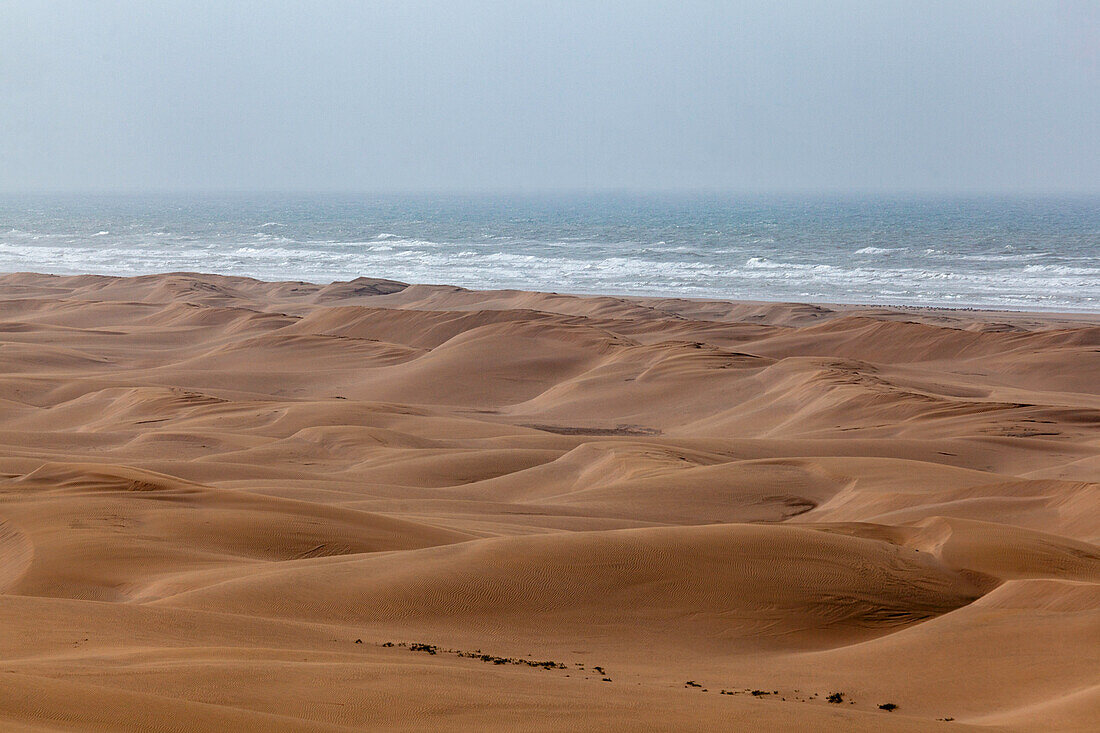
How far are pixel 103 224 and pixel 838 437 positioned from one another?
243 feet

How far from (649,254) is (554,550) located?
1699 inches

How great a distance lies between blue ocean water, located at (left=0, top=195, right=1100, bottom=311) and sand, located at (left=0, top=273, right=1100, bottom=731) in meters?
19.1

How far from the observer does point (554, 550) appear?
5.88 meters

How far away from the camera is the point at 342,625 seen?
505 centimetres

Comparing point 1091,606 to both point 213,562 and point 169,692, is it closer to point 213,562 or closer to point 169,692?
point 169,692

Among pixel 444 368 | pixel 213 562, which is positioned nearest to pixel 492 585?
pixel 213 562

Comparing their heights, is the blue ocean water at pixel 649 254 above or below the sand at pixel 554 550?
above

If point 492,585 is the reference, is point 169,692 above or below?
above

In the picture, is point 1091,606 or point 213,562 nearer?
point 1091,606

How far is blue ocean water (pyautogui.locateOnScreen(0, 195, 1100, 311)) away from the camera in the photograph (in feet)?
117

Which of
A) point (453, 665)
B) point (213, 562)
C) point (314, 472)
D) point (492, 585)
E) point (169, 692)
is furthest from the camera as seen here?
point (314, 472)

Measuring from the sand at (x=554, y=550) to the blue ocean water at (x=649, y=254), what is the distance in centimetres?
1905

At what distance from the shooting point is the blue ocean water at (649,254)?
35.7m

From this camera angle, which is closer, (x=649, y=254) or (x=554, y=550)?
(x=554, y=550)
